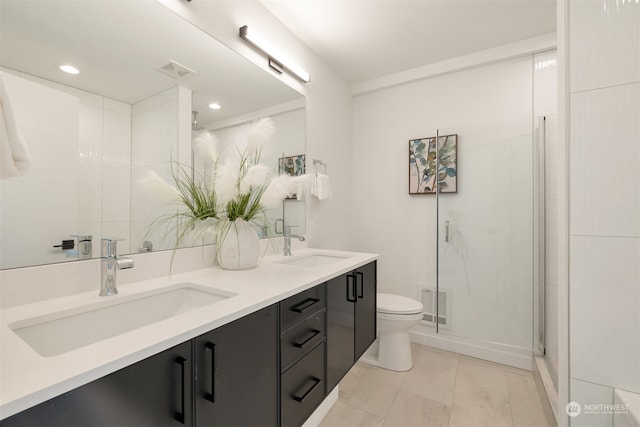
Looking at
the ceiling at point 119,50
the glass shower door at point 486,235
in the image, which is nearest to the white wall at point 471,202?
the glass shower door at point 486,235

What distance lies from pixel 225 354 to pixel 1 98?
0.78 metres

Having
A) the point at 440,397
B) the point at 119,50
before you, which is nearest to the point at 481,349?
the point at 440,397

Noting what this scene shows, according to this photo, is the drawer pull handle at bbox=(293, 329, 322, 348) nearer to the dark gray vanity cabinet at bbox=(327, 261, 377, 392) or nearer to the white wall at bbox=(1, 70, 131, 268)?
the dark gray vanity cabinet at bbox=(327, 261, 377, 392)

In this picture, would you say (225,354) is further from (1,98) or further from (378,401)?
(378,401)

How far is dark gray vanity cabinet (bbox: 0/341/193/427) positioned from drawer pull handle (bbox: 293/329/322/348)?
1.55 ft

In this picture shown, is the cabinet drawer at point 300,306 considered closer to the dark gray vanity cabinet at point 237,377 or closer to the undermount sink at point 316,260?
the dark gray vanity cabinet at point 237,377

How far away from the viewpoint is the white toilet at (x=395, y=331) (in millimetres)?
2025

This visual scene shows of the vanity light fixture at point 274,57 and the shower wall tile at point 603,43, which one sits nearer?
the shower wall tile at point 603,43

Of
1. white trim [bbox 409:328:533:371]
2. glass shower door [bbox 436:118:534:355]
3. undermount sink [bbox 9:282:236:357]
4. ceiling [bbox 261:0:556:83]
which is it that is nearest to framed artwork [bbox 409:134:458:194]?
glass shower door [bbox 436:118:534:355]

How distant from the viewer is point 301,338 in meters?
1.14

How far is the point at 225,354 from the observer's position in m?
0.80

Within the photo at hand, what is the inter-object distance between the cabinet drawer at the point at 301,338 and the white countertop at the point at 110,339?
0.52 feet

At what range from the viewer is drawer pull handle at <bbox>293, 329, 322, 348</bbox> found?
112cm

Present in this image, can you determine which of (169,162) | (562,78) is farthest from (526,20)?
(169,162)
